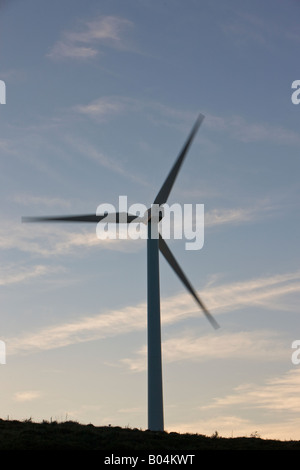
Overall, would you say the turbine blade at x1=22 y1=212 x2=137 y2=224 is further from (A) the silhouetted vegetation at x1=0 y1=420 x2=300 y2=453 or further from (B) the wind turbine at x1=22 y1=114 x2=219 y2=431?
(A) the silhouetted vegetation at x1=0 y1=420 x2=300 y2=453

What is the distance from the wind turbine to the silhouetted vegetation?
8.65ft

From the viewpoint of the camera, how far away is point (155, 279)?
53.0 metres

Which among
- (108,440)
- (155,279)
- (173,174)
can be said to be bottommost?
(108,440)

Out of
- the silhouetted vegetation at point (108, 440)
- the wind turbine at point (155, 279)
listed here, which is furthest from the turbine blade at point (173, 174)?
the silhouetted vegetation at point (108, 440)

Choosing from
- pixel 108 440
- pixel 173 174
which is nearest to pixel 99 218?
pixel 173 174

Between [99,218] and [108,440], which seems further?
[99,218]

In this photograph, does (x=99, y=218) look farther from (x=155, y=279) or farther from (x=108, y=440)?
(x=108, y=440)

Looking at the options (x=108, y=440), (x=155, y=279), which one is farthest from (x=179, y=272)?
(x=108, y=440)

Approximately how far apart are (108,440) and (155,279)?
48.2 ft

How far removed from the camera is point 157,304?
5212cm

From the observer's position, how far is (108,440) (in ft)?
139

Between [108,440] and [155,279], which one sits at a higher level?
[155,279]
